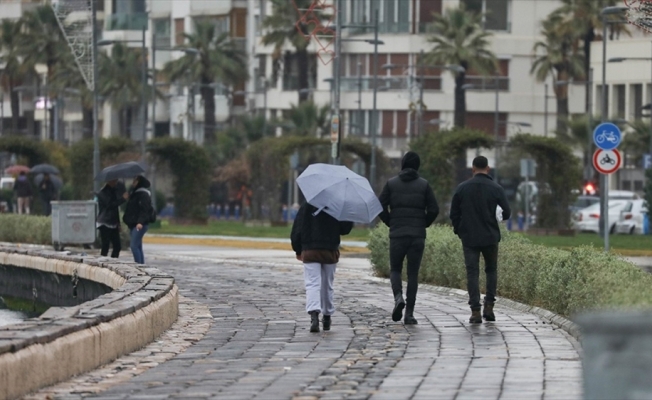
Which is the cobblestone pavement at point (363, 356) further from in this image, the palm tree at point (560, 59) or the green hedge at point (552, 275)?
the palm tree at point (560, 59)

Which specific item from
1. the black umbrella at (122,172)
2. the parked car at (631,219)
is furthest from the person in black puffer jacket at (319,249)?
the parked car at (631,219)

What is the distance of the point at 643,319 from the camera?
742cm

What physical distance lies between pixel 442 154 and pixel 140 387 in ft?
117

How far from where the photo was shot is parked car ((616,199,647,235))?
5812 cm

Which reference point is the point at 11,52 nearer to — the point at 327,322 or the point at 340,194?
the point at 340,194

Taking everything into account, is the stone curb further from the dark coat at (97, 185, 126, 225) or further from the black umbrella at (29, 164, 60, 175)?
the black umbrella at (29, 164, 60, 175)

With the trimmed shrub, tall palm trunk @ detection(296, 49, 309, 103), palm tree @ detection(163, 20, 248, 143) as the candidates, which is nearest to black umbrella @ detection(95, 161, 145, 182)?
the trimmed shrub

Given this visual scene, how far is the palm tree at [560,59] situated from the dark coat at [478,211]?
65.2 m

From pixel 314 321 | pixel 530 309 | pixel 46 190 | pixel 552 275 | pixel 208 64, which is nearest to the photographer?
pixel 314 321

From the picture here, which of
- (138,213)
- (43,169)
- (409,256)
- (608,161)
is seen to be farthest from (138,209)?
(43,169)

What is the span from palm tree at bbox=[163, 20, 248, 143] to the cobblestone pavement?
6672 centimetres

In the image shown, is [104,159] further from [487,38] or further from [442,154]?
[487,38]

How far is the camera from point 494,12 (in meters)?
86.8

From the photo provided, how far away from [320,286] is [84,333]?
4.12m
